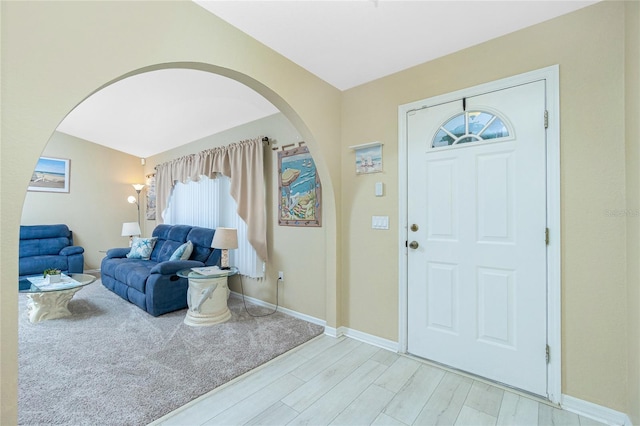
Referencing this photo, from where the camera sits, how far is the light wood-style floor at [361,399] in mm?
1595

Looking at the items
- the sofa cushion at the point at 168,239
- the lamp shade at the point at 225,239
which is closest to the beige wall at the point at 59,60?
the lamp shade at the point at 225,239

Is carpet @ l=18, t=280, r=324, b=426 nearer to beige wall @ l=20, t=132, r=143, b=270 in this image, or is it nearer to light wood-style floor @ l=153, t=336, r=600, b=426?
light wood-style floor @ l=153, t=336, r=600, b=426

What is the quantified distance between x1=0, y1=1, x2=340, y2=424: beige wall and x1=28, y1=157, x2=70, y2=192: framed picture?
5.26 m

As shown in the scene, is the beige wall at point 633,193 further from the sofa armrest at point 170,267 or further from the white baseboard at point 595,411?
the sofa armrest at point 170,267

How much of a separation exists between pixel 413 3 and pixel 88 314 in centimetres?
438

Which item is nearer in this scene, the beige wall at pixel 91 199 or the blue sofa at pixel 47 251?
the blue sofa at pixel 47 251

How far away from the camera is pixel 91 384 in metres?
1.88

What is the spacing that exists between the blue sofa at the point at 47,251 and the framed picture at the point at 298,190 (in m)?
4.08

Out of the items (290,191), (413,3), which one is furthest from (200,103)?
(413,3)

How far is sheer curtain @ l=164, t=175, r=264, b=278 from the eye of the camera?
3.67 m

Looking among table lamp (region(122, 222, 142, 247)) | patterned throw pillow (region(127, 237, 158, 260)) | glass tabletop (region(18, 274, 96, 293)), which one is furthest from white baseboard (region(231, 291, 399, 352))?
table lamp (region(122, 222, 142, 247))

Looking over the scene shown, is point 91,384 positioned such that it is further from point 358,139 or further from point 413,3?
point 413,3

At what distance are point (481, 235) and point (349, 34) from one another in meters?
1.74

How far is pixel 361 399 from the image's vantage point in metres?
1.78
